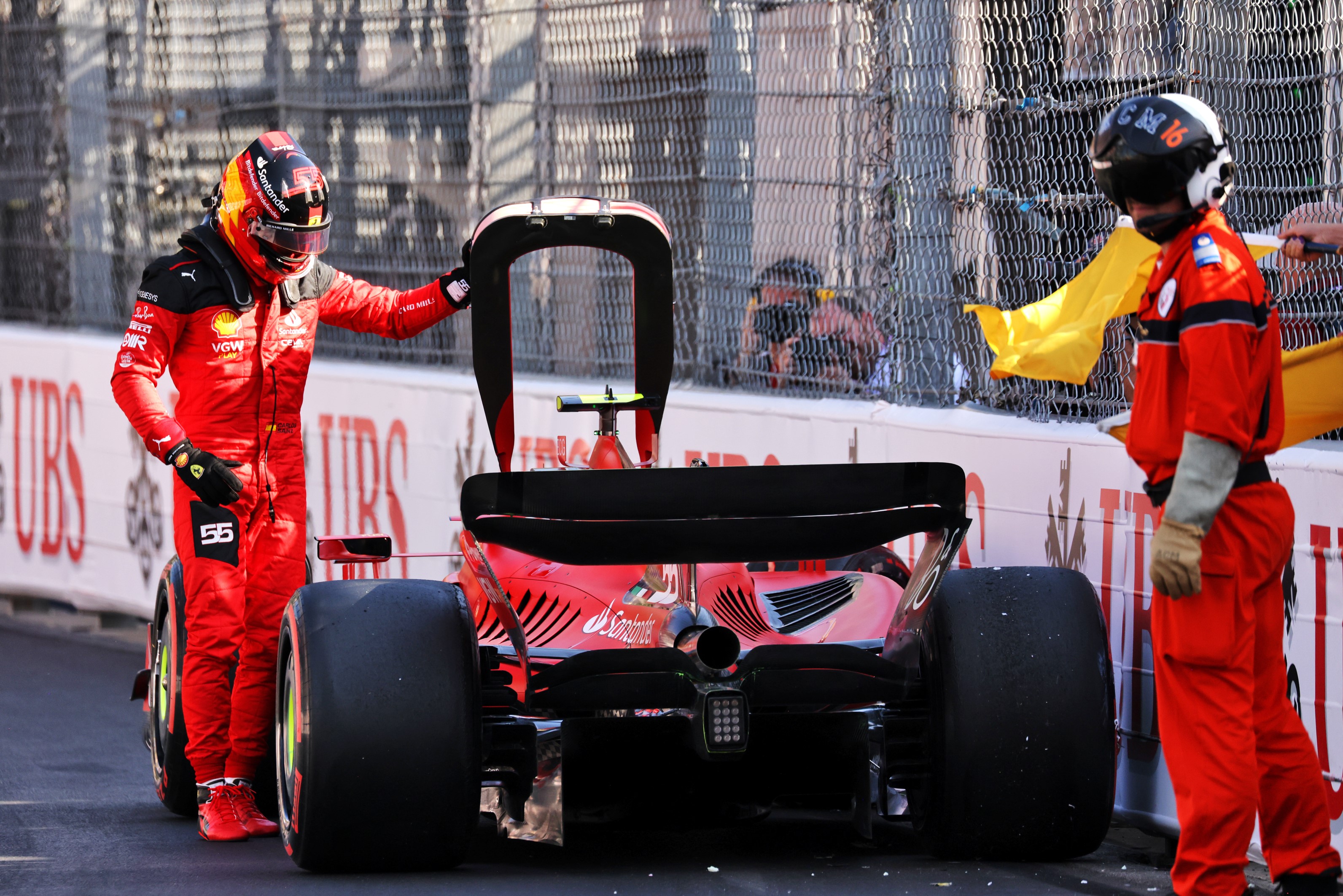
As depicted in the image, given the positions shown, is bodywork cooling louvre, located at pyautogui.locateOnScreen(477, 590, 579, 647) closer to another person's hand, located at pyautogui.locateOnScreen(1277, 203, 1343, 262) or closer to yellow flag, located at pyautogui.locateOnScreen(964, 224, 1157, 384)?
yellow flag, located at pyautogui.locateOnScreen(964, 224, 1157, 384)

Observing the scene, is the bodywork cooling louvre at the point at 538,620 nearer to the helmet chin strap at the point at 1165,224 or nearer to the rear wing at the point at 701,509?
the rear wing at the point at 701,509

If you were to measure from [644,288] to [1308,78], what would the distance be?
1.89 m

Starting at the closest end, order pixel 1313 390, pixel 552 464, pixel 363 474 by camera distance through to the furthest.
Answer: pixel 1313 390 → pixel 552 464 → pixel 363 474

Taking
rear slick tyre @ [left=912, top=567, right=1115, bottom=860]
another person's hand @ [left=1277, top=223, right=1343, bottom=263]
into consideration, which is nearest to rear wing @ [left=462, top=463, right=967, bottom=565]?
rear slick tyre @ [left=912, top=567, right=1115, bottom=860]

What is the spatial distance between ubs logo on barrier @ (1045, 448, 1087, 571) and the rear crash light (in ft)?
4.80

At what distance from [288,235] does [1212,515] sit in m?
2.76

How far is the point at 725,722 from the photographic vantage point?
465 centimetres

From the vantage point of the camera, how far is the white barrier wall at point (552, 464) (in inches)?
200

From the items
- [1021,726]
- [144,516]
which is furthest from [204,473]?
[144,516]

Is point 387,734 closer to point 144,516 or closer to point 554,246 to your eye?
point 554,246

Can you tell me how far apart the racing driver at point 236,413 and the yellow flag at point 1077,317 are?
196 cm

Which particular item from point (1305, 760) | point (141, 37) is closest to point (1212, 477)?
point (1305, 760)

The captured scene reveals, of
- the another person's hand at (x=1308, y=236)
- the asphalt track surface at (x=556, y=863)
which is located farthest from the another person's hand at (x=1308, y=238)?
the asphalt track surface at (x=556, y=863)

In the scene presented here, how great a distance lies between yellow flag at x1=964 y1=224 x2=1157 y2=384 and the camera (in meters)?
5.34
